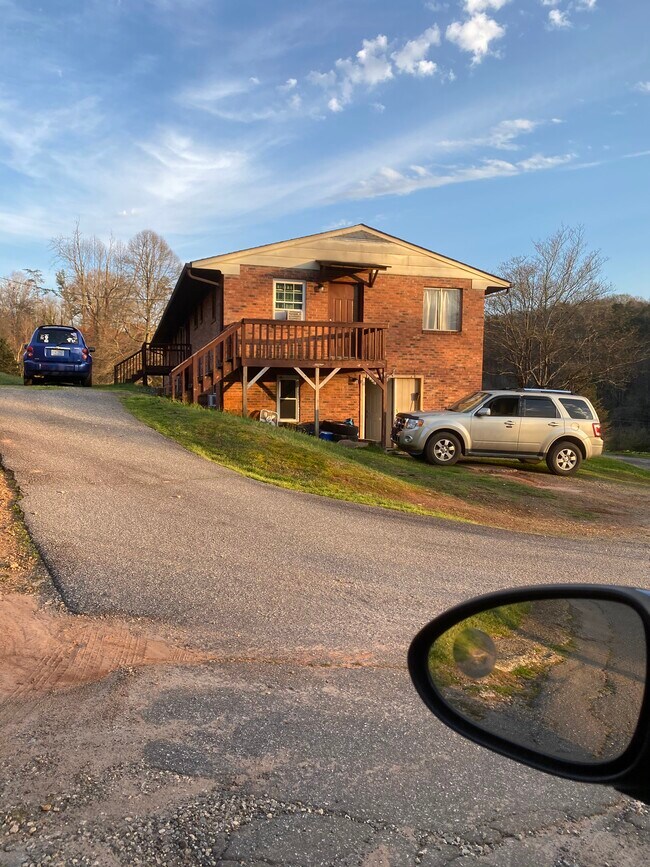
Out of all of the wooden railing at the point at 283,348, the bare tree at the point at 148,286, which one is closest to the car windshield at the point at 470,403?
the wooden railing at the point at 283,348

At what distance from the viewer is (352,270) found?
18984 millimetres

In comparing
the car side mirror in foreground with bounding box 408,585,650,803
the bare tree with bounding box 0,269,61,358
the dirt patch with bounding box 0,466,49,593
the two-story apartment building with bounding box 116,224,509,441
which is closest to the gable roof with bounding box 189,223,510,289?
the two-story apartment building with bounding box 116,224,509,441

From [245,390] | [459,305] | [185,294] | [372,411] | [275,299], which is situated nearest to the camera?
[245,390]

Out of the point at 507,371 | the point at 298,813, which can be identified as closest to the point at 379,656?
the point at 298,813

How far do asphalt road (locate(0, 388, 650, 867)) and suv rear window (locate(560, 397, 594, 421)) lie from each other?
8.86 metres

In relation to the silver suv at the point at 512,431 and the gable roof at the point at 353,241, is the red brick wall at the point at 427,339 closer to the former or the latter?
the gable roof at the point at 353,241

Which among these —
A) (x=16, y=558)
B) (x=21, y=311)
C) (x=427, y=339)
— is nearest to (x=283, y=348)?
(x=427, y=339)

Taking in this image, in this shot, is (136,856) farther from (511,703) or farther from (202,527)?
(202,527)

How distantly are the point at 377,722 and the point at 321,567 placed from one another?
8.85 ft

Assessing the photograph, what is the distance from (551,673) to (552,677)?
12 millimetres

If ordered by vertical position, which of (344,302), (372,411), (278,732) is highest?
(344,302)

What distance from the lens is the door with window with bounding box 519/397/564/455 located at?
48.9ft

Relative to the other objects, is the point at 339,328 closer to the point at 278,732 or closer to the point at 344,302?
the point at 344,302

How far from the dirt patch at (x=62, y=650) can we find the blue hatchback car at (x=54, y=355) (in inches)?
589
